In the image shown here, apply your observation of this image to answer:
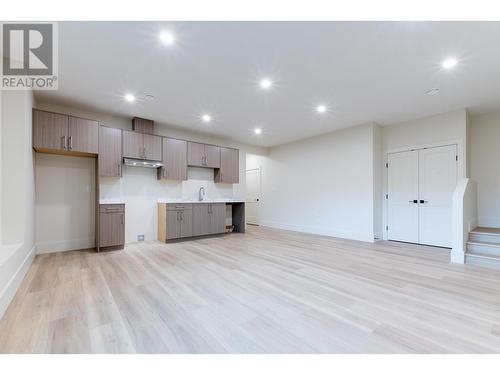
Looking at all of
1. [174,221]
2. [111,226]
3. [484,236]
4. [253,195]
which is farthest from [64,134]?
[484,236]

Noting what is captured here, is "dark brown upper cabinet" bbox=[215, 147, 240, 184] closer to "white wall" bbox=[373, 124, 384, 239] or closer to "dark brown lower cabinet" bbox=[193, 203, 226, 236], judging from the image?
"dark brown lower cabinet" bbox=[193, 203, 226, 236]

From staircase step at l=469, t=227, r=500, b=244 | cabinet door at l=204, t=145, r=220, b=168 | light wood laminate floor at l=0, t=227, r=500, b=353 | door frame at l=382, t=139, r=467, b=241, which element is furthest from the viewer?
cabinet door at l=204, t=145, r=220, b=168

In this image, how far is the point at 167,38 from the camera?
2.49m

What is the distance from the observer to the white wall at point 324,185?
5.47 metres

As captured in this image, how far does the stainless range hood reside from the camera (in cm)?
465

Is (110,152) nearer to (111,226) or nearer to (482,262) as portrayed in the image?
(111,226)

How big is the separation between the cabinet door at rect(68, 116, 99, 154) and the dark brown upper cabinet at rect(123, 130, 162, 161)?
521 mm

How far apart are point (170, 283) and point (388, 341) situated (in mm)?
2257

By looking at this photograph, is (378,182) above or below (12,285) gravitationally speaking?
above

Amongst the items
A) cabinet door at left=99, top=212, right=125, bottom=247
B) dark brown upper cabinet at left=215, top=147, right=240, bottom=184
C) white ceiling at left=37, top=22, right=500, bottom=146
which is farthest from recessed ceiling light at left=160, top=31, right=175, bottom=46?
dark brown upper cabinet at left=215, top=147, right=240, bottom=184

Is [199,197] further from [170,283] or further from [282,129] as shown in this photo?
[170,283]

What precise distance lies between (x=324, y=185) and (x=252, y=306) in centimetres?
475

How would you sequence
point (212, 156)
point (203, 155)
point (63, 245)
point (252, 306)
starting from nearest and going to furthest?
point (252, 306) < point (63, 245) < point (203, 155) < point (212, 156)

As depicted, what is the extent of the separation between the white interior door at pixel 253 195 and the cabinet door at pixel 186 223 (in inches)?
136
